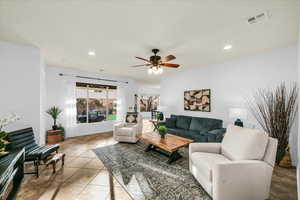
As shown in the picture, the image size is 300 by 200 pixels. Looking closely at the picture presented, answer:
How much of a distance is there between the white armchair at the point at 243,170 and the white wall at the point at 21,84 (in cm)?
347

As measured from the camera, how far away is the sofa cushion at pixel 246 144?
1522mm

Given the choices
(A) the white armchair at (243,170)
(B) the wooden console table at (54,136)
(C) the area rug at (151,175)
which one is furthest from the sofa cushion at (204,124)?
(B) the wooden console table at (54,136)

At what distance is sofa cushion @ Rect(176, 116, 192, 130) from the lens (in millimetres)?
3957

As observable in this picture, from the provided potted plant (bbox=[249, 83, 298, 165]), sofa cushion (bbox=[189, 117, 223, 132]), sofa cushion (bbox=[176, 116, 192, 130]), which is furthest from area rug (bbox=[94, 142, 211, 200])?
potted plant (bbox=[249, 83, 298, 165])

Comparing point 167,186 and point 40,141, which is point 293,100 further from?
point 40,141

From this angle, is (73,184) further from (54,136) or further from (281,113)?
(281,113)

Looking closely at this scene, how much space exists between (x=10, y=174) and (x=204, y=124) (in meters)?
4.00

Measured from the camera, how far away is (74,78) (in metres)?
4.41

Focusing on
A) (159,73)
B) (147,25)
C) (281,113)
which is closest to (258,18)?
(147,25)

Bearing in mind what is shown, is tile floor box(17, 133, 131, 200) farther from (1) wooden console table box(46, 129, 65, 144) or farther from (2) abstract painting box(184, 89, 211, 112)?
(2) abstract painting box(184, 89, 211, 112)

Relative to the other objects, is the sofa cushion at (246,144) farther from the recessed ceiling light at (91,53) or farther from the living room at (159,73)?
the recessed ceiling light at (91,53)

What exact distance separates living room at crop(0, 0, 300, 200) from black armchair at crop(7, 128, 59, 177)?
19 millimetres

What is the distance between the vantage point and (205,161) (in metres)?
1.70

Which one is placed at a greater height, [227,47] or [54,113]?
[227,47]
